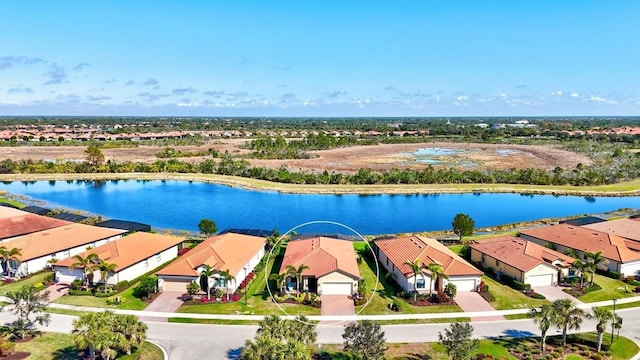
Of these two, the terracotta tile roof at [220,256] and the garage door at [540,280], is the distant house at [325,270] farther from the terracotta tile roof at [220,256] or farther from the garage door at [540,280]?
the garage door at [540,280]

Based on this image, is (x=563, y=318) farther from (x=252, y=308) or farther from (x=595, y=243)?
(x=595, y=243)

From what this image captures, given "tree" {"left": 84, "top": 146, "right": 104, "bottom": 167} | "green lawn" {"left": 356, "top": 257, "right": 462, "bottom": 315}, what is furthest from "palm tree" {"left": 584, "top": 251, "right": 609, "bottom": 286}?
"tree" {"left": 84, "top": 146, "right": 104, "bottom": 167}

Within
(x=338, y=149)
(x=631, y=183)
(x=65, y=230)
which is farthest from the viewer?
(x=338, y=149)

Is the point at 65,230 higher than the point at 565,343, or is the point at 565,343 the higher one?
the point at 65,230

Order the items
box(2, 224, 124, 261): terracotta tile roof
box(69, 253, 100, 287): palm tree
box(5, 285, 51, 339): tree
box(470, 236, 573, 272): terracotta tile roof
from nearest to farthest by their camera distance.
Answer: box(5, 285, 51, 339): tree
box(69, 253, 100, 287): palm tree
box(470, 236, 573, 272): terracotta tile roof
box(2, 224, 124, 261): terracotta tile roof

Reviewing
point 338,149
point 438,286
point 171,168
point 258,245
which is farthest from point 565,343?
point 338,149

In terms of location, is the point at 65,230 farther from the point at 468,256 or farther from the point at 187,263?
the point at 468,256

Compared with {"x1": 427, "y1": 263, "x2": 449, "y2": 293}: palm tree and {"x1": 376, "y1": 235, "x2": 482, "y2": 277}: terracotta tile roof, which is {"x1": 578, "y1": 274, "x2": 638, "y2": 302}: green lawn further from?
{"x1": 427, "y1": 263, "x2": 449, "y2": 293}: palm tree
